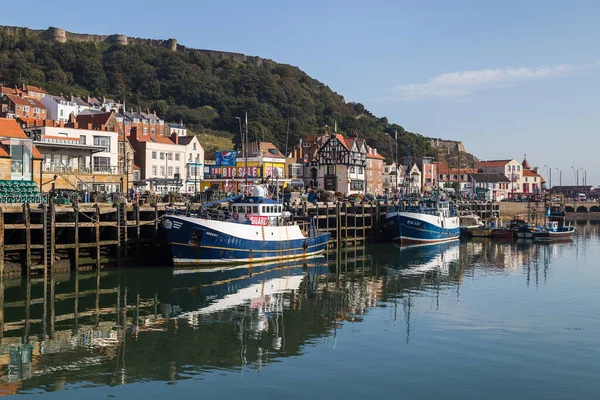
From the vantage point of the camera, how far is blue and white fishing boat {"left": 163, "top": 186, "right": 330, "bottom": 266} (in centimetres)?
3822

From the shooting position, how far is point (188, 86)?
160m

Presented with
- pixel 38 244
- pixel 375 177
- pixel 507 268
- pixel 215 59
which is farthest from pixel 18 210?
pixel 215 59

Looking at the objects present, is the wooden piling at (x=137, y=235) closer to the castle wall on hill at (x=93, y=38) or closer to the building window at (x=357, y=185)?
the building window at (x=357, y=185)

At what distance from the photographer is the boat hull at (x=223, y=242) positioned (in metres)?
38.1

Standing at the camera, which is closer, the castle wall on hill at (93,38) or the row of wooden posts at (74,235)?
the row of wooden posts at (74,235)

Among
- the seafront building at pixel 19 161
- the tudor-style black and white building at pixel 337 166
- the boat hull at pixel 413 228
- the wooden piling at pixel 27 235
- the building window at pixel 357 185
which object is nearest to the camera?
the wooden piling at pixel 27 235

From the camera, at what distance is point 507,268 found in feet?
147

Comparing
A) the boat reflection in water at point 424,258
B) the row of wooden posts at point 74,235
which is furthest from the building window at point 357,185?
the row of wooden posts at point 74,235

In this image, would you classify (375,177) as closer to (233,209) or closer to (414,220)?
(414,220)

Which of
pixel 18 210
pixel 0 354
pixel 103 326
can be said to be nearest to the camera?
pixel 0 354

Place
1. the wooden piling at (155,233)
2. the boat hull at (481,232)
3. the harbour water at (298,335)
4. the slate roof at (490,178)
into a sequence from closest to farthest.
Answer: the harbour water at (298,335)
the wooden piling at (155,233)
the boat hull at (481,232)
the slate roof at (490,178)

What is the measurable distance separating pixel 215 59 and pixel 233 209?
511ft

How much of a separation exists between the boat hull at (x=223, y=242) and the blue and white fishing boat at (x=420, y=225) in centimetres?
1702

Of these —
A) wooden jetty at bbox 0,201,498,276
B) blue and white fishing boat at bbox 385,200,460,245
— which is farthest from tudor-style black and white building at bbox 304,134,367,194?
wooden jetty at bbox 0,201,498,276
